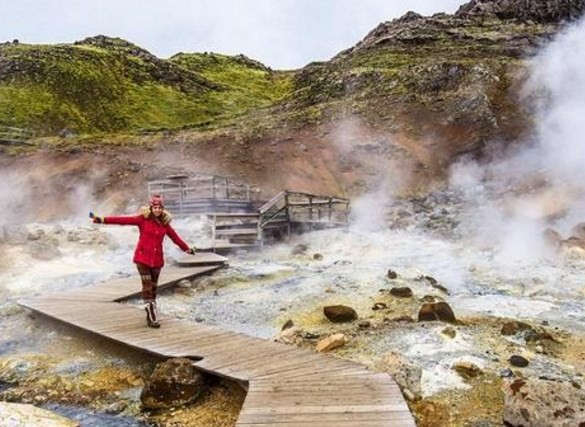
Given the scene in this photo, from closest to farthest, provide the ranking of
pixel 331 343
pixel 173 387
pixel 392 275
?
pixel 173 387 < pixel 331 343 < pixel 392 275

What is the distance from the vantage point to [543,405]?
5094 mm

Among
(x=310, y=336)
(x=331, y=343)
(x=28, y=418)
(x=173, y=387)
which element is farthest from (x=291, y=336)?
(x=28, y=418)

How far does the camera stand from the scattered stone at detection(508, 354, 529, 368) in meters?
6.93

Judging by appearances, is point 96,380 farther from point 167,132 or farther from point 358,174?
point 167,132

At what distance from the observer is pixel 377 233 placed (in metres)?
18.0

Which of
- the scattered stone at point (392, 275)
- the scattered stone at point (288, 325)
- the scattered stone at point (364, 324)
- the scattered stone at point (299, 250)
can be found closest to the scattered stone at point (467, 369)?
the scattered stone at point (364, 324)

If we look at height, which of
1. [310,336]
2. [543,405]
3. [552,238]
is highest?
[552,238]

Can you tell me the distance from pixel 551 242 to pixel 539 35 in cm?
2727

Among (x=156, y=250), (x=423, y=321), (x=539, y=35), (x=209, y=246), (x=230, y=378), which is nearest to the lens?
(x=230, y=378)

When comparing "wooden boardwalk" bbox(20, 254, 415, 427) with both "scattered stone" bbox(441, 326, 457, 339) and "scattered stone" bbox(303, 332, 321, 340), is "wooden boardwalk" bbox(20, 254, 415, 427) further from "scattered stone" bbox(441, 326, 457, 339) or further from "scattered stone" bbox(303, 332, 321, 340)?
"scattered stone" bbox(441, 326, 457, 339)

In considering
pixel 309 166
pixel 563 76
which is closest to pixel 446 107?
pixel 563 76

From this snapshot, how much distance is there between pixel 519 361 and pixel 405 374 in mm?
1717

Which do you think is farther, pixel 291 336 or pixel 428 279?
pixel 428 279

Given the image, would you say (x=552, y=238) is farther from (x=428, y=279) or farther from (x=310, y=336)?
(x=310, y=336)
